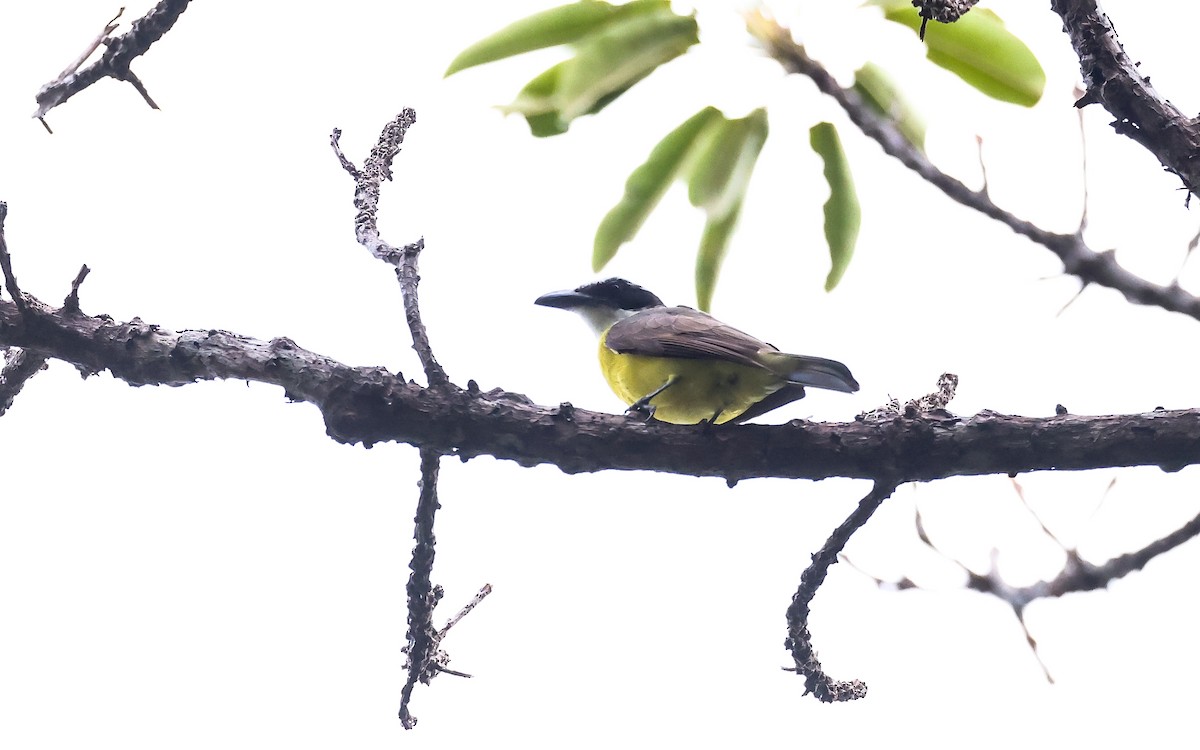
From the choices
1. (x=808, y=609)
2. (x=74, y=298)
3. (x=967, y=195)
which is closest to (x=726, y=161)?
(x=967, y=195)

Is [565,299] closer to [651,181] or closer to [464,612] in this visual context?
[651,181]

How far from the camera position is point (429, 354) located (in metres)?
2.04

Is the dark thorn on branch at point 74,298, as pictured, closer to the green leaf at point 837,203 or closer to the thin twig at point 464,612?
the thin twig at point 464,612

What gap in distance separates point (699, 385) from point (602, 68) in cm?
82

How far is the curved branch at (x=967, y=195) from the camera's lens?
184 centimetres

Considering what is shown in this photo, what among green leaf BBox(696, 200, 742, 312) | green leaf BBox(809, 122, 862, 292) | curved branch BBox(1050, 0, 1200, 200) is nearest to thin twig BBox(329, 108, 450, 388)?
green leaf BBox(696, 200, 742, 312)

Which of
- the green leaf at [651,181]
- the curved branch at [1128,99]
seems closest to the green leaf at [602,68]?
the green leaf at [651,181]

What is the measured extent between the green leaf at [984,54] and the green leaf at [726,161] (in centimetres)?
41

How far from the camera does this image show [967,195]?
201 centimetres

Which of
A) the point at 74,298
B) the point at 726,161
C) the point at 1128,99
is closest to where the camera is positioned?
the point at 1128,99

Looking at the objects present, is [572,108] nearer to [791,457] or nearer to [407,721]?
[791,457]

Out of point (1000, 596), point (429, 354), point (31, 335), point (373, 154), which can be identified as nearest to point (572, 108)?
point (373, 154)

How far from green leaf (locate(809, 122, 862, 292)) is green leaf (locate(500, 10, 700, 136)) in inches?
15.8

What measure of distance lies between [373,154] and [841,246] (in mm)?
1166
